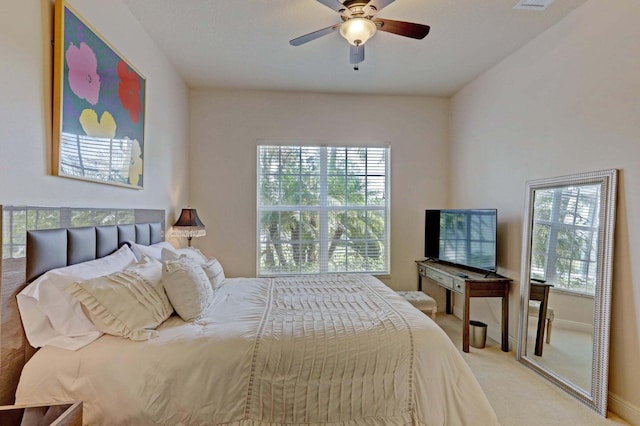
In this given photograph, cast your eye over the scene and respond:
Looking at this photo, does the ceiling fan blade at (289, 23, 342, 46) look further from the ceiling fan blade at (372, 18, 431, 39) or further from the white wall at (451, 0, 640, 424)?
the white wall at (451, 0, 640, 424)

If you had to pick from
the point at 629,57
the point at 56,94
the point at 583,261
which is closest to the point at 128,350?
the point at 56,94

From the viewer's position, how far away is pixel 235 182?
4.08 meters

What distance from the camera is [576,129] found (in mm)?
2494

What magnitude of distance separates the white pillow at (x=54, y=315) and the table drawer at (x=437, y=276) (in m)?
3.05

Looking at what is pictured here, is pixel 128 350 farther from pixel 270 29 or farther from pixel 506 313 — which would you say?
pixel 506 313

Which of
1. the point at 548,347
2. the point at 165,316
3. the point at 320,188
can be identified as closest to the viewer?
the point at 165,316

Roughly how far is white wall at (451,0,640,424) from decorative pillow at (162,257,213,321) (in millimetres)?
2685

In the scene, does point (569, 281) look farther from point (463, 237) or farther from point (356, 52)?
point (356, 52)

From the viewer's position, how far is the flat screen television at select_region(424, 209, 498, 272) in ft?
10.6

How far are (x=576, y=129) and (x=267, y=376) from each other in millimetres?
2780

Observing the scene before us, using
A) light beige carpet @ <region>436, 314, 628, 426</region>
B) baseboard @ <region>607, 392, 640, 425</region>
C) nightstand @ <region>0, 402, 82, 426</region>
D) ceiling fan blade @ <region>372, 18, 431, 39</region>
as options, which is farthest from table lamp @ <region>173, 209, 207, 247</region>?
baseboard @ <region>607, 392, 640, 425</region>

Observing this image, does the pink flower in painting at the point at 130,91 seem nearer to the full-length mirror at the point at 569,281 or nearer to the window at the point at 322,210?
the window at the point at 322,210

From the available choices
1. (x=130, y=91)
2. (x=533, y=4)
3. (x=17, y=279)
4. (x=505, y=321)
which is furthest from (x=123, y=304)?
(x=533, y=4)

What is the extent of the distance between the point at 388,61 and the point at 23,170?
9.97 ft
